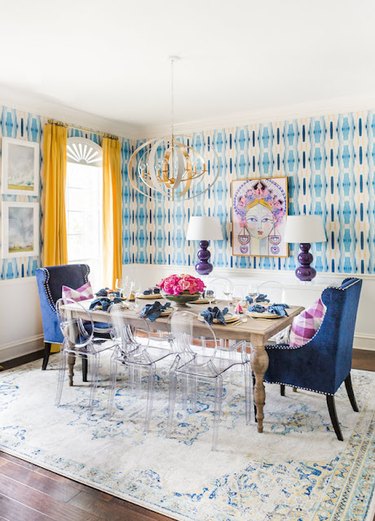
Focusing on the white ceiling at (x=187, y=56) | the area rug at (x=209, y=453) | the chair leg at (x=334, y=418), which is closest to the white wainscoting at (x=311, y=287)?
the area rug at (x=209, y=453)

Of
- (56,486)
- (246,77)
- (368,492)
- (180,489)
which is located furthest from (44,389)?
(246,77)

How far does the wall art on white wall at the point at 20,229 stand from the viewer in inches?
185

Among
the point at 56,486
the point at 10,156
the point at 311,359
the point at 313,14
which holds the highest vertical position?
the point at 313,14

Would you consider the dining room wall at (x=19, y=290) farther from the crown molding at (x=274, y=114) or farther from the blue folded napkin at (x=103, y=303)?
the crown molding at (x=274, y=114)

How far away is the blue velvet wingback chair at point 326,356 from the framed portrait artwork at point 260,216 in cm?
234

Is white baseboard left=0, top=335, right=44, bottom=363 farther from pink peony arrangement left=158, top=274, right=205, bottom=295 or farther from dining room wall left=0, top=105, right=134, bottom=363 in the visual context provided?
pink peony arrangement left=158, top=274, right=205, bottom=295

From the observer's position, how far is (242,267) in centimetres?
573

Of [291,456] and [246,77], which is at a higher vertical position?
[246,77]

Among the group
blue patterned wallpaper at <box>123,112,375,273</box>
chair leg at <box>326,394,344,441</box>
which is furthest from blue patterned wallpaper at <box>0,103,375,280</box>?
chair leg at <box>326,394,344,441</box>

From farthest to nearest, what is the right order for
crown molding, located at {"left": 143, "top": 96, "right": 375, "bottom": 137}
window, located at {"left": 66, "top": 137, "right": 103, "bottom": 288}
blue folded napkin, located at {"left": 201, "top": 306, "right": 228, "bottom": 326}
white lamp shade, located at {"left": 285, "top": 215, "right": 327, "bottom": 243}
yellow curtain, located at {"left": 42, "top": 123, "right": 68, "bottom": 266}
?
window, located at {"left": 66, "top": 137, "right": 103, "bottom": 288}
yellow curtain, located at {"left": 42, "top": 123, "right": 68, "bottom": 266}
crown molding, located at {"left": 143, "top": 96, "right": 375, "bottom": 137}
white lamp shade, located at {"left": 285, "top": 215, "right": 327, "bottom": 243}
blue folded napkin, located at {"left": 201, "top": 306, "right": 228, "bottom": 326}

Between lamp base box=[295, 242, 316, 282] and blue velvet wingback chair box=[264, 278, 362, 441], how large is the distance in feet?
6.23

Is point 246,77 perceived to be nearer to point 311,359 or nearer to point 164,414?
point 311,359

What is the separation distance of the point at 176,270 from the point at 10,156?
262 centimetres

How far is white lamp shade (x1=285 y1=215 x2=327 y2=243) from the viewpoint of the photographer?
4807mm
